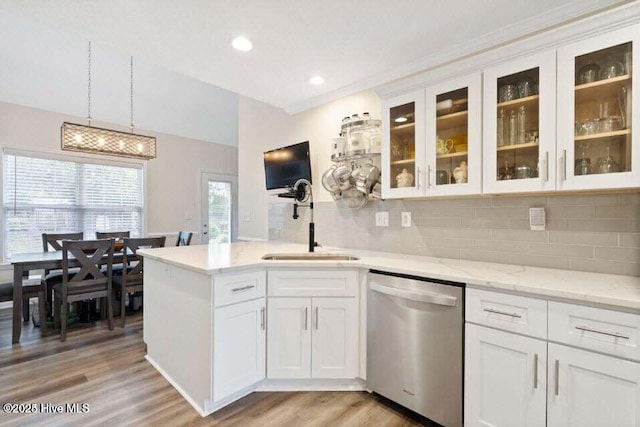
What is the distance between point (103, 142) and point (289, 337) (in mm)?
2839

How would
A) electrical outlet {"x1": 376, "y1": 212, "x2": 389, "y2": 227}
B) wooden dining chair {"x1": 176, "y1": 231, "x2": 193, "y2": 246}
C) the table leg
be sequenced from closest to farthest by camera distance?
electrical outlet {"x1": 376, "y1": 212, "x2": 389, "y2": 227}
the table leg
wooden dining chair {"x1": 176, "y1": 231, "x2": 193, "y2": 246}

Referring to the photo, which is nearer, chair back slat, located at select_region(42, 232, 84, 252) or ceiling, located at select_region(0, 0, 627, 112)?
ceiling, located at select_region(0, 0, 627, 112)

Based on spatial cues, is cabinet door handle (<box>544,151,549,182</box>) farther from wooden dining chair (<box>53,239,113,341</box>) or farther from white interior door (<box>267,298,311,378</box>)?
wooden dining chair (<box>53,239,113,341</box>)

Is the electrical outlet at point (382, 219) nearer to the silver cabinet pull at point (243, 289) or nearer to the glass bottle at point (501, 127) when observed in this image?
the glass bottle at point (501, 127)

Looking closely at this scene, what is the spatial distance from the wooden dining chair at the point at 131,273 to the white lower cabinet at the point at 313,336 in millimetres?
2039

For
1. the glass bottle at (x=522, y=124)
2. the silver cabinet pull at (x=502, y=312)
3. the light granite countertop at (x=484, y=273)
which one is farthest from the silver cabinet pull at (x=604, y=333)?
the glass bottle at (x=522, y=124)

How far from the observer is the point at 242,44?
7.24ft

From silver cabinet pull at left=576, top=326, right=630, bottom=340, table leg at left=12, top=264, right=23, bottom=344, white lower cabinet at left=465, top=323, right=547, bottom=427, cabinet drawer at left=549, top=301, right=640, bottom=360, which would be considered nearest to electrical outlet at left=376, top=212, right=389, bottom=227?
white lower cabinet at left=465, top=323, right=547, bottom=427

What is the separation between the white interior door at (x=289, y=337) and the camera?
2.09 meters

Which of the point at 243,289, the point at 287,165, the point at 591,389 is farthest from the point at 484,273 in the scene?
the point at 287,165

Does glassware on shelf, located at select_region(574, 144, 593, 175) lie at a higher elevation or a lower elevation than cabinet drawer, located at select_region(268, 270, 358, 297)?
higher

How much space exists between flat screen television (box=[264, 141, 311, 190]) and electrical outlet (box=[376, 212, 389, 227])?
0.81 m

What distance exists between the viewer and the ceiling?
1.80 meters

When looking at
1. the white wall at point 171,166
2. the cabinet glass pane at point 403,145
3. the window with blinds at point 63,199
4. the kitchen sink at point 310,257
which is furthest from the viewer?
the white wall at point 171,166
